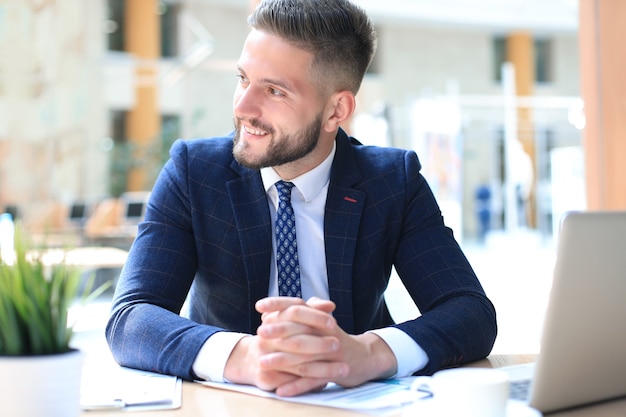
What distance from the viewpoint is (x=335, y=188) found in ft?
5.44

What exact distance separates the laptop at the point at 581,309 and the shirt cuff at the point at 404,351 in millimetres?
355

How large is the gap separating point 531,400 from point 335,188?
87 centimetres

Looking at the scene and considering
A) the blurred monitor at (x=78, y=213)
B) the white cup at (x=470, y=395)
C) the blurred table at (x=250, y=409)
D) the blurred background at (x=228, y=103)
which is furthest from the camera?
the blurred monitor at (x=78, y=213)

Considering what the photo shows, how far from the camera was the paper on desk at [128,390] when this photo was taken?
98 cm

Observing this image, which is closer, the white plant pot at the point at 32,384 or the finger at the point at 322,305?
the white plant pot at the point at 32,384

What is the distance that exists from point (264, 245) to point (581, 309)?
33.5 inches

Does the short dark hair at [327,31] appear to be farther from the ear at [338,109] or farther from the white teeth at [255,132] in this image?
the white teeth at [255,132]

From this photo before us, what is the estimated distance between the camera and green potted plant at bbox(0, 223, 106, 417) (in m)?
0.76

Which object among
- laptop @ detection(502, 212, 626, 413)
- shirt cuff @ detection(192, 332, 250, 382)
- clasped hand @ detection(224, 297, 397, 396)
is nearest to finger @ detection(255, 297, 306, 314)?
clasped hand @ detection(224, 297, 397, 396)

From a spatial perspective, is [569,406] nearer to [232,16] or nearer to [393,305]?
[393,305]

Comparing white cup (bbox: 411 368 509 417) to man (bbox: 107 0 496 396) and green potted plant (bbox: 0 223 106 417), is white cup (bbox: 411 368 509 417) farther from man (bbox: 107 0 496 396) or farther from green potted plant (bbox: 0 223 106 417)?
man (bbox: 107 0 496 396)

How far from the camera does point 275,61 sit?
1596 millimetres

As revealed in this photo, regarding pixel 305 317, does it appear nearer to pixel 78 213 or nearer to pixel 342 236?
pixel 342 236

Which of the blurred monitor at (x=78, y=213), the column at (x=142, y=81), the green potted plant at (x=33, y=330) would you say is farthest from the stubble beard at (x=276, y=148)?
the column at (x=142, y=81)
